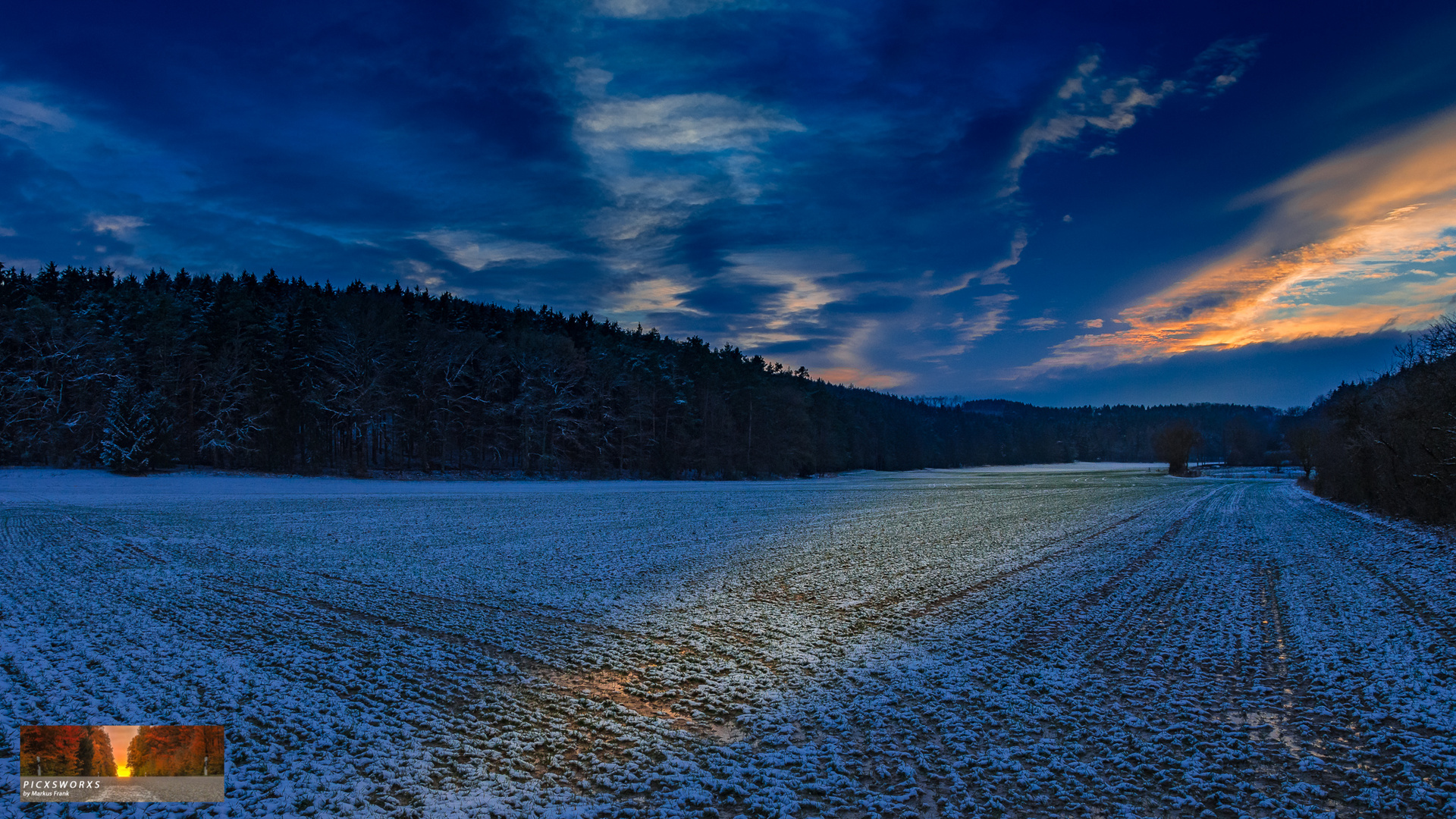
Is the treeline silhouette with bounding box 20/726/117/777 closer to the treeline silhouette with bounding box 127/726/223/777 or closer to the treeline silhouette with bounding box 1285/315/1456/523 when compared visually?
the treeline silhouette with bounding box 127/726/223/777

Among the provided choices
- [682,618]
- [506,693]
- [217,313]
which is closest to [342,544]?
[682,618]

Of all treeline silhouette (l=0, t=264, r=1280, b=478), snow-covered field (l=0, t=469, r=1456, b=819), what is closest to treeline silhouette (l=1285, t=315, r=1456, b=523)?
snow-covered field (l=0, t=469, r=1456, b=819)

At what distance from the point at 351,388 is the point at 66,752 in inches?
1921

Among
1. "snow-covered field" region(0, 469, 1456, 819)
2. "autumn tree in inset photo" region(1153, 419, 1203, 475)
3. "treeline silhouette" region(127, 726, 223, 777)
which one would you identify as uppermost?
"autumn tree in inset photo" region(1153, 419, 1203, 475)

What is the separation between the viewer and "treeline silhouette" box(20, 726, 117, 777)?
15.3 feet

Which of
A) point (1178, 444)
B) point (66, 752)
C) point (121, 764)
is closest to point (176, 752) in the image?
point (121, 764)

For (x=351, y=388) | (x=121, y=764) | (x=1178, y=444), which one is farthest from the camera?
(x=1178, y=444)

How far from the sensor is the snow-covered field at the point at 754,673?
4.56m

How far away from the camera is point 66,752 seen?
4.80 meters

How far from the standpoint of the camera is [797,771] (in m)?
4.79

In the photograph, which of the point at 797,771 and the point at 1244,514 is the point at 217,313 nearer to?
the point at 797,771

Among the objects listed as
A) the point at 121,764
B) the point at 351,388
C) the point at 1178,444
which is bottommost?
the point at 121,764

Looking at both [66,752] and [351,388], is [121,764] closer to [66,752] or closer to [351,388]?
[66,752]

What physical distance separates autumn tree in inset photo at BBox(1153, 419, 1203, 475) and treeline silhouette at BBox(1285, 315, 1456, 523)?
A: 197 ft
